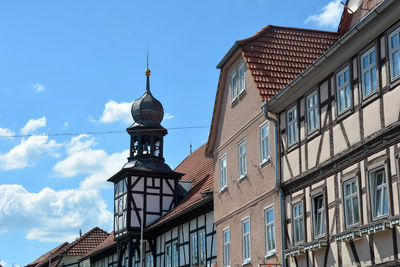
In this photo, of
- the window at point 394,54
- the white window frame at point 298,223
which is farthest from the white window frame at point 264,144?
the window at point 394,54

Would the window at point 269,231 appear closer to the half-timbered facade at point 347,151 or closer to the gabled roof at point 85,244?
the half-timbered facade at point 347,151

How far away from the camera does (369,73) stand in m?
16.2

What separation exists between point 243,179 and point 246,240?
2012 millimetres

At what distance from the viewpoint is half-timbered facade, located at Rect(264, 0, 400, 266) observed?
15.1 meters

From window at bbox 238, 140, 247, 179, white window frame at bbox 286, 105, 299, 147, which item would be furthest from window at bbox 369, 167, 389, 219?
window at bbox 238, 140, 247, 179

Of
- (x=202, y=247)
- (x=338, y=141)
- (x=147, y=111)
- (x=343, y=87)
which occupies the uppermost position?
(x=147, y=111)

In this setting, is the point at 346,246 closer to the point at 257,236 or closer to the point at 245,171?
the point at 257,236

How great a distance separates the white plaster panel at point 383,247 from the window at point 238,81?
10049 mm

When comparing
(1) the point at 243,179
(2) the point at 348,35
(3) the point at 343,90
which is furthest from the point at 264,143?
(2) the point at 348,35

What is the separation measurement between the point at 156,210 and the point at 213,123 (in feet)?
41.8

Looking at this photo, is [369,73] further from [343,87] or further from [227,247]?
[227,247]

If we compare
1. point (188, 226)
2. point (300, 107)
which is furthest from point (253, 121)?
point (188, 226)

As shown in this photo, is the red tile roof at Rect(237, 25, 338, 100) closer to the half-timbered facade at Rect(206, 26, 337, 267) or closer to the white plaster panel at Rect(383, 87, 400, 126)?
the half-timbered facade at Rect(206, 26, 337, 267)

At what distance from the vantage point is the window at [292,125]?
20.3 meters
